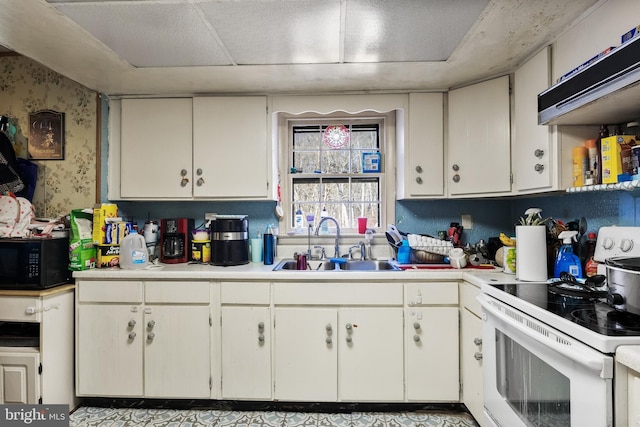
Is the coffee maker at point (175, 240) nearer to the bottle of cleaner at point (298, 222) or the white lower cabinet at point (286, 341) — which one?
the white lower cabinet at point (286, 341)

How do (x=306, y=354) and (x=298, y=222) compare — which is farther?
(x=298, y=222)

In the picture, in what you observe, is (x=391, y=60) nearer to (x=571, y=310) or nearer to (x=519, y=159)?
(x=519, y=159)

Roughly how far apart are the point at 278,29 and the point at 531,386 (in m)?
1.92

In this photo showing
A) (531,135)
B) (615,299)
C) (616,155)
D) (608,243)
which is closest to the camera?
(615,299)

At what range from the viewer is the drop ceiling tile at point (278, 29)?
1455mm

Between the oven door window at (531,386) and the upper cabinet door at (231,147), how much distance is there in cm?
176

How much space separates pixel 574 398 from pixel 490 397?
585 mm

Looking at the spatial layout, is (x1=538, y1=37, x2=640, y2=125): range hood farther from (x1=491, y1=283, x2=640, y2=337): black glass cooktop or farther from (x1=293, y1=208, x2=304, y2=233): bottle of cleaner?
(x1=293, y1=208, x2=304, y2=233): bottle of cleaner

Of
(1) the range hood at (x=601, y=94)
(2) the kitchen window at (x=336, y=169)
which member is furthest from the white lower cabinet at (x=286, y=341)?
(1) the range hood at (x=601, y=94)

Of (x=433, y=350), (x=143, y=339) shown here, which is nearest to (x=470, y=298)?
(x=433, y=350)

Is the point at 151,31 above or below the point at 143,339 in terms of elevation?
above

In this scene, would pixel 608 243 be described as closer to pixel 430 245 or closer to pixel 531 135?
pixel 531 135

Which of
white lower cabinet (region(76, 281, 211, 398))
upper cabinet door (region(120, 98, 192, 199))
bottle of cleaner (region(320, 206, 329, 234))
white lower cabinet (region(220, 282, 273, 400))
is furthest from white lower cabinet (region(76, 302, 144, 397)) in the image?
bottle of cleaner (region(320, 206, 329, 234))

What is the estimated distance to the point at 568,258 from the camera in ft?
5.38
